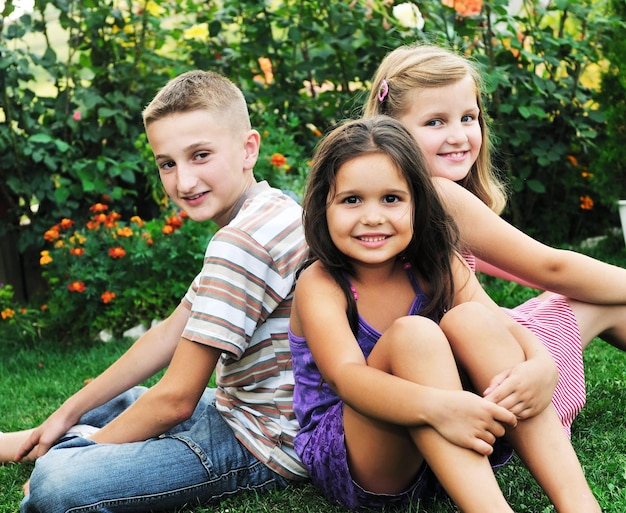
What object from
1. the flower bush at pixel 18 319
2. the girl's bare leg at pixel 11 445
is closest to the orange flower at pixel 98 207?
the flower bush at pixel 18 319

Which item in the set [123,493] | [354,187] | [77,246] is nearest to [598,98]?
[77,246]

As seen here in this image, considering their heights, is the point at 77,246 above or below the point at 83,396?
below

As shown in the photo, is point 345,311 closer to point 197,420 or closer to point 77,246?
point 197,420

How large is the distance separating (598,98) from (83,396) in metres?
3.68

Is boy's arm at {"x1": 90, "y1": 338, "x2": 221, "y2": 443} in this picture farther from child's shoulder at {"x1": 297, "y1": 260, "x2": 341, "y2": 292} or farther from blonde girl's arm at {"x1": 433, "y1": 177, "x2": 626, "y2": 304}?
blonde girl's arm at {"x1": 433, "y1": 177, "x2": 626, "y2": 304}

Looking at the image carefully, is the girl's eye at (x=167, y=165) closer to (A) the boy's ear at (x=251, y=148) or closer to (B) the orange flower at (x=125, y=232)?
(A) the boy's ear at (x=251, y=148)

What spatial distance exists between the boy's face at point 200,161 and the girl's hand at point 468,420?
1.00 m

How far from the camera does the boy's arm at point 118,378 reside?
2.61m

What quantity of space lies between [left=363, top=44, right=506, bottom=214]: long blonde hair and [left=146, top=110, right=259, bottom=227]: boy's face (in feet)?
1.61

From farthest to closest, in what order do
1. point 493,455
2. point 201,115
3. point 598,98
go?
point 598,98 < point 201,115 < point 493,455

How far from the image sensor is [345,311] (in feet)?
6.93

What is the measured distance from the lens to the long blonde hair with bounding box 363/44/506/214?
2600 millimetres

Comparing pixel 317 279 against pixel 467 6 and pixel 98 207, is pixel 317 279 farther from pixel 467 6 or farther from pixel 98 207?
pixel 467 6

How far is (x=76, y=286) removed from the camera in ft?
14.8
